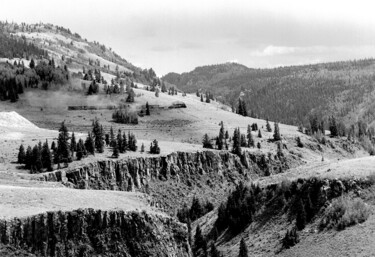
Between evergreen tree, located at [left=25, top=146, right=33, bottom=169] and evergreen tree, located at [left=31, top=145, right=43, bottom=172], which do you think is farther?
evergreen tree, located at [left=25, top=146, right=33, bottom=169]

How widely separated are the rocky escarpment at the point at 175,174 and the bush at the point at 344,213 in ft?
165

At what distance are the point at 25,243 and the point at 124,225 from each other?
1125 centimetres

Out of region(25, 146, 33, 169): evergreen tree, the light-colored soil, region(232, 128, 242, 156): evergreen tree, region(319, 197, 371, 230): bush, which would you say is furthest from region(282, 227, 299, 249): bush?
region(232, 128, 242, 156): evergreen tree

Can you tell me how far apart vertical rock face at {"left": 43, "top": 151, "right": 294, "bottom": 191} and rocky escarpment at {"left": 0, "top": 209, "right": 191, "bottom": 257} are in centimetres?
5815

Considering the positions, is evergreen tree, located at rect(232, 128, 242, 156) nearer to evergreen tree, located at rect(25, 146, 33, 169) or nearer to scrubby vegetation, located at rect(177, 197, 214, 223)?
scrubby vegetation, located at rect(177, 197, 214, 223)

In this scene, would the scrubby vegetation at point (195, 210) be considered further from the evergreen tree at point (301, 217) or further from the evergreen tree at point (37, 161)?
the evergreen tree at point (301, 217)

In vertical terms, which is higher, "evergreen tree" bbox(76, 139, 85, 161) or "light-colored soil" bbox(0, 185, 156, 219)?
"light-colored soil" bbox(0, 185, 156, 219)

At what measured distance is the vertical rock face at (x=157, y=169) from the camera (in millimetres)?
135125

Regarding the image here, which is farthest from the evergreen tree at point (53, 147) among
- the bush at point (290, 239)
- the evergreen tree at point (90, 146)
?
the bush at point (290, 239)

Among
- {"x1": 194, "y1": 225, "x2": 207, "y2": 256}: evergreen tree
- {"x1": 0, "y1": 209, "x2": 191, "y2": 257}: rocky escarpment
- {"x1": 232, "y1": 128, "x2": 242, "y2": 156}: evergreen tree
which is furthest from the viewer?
{"x1": 232, "y1": 128, "x2": 242, "y2": 156}: evergreen tree

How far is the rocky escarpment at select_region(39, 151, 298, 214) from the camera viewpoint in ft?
456

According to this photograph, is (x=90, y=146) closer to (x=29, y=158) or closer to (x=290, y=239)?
(x=29, y=158)

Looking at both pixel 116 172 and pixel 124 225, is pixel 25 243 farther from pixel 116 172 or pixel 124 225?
pixel 116 172

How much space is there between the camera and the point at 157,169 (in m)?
159
